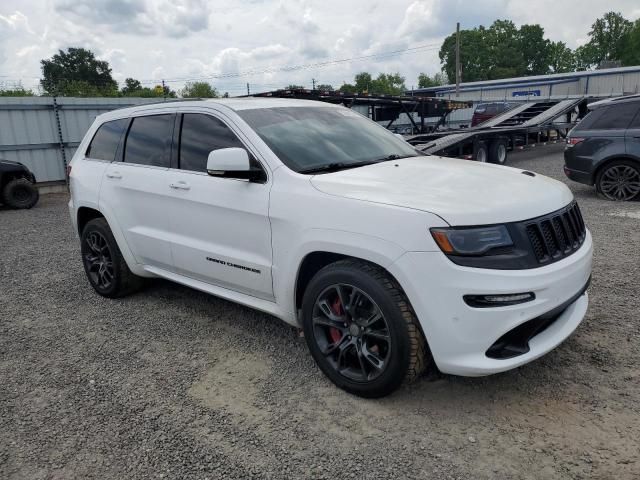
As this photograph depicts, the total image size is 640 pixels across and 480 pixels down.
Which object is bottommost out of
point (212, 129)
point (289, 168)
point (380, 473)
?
point (380, 473)

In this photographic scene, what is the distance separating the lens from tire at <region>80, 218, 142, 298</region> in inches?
185

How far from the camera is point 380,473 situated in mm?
2441

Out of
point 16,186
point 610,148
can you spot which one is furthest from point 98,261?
point 610,148

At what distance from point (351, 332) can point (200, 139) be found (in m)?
1.93

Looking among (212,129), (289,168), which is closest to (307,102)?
(212,129)

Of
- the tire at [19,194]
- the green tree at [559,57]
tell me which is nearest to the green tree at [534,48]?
the green tree at [559,57]

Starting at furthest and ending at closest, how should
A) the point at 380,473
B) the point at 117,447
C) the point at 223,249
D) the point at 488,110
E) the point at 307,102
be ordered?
1. the point at 488,110
2. the point at 307,102
3. the point at 223,249
4. the point at 117,447
5. the point at 380,473

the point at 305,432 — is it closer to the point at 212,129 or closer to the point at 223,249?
the point at 223,249

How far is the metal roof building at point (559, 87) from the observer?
39.5 meters

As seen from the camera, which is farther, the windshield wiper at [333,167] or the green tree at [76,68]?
the green tree at [76,68]

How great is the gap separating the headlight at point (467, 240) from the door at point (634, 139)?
699 centimetres

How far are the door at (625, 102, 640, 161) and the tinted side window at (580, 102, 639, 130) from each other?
84mm

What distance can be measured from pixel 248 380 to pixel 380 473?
1.19m

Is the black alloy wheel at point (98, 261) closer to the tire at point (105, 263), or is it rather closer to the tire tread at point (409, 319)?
the tire at point (105, 263)
